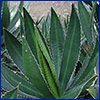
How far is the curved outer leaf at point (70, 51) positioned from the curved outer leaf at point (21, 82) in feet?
0.38

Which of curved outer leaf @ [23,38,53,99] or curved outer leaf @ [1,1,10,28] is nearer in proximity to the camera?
curved outer leaf @ [23,38,53,99]

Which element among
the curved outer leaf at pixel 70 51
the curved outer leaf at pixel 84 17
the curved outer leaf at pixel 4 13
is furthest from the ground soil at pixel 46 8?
the curved outer leaf at pixel 70 51

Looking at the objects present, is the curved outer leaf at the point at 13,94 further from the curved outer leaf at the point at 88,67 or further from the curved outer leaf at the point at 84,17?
the curved outer leaf at the point at 84,17

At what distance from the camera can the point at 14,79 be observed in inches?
37.0

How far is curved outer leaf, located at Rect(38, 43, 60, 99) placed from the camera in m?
0.79

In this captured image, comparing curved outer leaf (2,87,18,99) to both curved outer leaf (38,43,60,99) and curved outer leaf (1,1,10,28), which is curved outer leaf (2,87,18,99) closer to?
curved outer leaf (38,43,60,99)

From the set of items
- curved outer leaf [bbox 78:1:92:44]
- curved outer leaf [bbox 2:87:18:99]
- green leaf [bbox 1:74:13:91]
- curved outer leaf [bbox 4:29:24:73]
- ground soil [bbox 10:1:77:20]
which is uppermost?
curved outer leaf [bbox 2:87:18:99]

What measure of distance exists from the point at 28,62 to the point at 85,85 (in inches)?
7.8

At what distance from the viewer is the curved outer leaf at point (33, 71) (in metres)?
0.80

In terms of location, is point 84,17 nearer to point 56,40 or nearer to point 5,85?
point 56,40

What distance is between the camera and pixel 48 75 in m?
0.85

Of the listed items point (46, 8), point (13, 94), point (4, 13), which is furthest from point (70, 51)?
point (46, 8)

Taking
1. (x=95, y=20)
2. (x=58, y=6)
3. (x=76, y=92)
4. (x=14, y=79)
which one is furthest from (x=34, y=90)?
(x=58, y=6)

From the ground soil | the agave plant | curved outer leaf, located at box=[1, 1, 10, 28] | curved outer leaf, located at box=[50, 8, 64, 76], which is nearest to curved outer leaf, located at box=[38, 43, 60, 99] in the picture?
the agave plant
